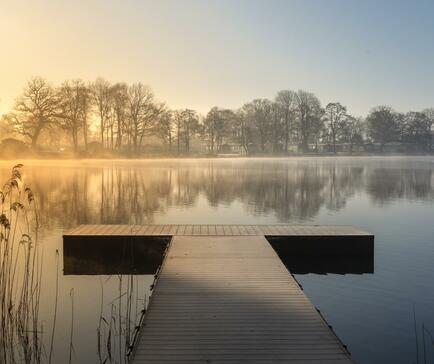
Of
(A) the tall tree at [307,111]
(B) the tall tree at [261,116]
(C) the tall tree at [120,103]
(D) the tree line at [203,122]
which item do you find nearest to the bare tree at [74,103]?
(D) the tree line at [203,122]

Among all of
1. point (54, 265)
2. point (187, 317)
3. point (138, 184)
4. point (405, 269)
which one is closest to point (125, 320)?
point (187, 317)

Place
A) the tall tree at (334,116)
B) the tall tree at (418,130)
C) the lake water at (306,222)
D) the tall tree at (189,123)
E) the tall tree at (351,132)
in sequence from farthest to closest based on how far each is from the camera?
the tall tree at (418,130), the tall tree at (351,132), the tall tree at (334,116), the tall tree at (189,123), the lake water at (306,222)

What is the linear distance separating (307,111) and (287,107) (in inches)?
128

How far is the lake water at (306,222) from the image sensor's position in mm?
6922

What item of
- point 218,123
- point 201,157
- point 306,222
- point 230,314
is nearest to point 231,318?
point 230,314

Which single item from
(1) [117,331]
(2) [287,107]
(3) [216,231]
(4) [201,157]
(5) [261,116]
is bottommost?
(1) [117,331]

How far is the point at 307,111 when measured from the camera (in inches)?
3076

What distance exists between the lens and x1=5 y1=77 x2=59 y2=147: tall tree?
54219 mm

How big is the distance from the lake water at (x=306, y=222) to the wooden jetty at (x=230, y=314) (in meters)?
0.91

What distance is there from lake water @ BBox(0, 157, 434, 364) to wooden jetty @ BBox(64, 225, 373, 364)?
909 millimetres

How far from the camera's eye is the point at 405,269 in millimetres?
10109

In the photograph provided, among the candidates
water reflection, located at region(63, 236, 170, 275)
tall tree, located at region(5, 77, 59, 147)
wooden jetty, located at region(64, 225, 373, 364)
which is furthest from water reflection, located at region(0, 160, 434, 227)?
tall tree, located at region(5, 77, 59, 147)

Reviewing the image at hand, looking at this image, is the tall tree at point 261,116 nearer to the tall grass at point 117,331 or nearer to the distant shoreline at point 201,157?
the distant shoreline at point 201,157

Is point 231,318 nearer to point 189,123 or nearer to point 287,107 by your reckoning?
point 189,123
